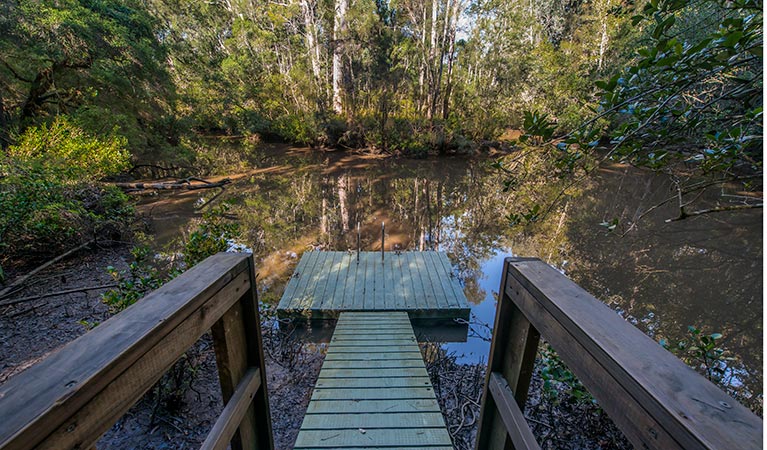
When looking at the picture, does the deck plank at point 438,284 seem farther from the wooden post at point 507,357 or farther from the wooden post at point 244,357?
the wooden post at point 244,357

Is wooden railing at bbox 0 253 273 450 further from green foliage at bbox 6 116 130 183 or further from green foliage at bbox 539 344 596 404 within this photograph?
green foliage at bbox 6 116 130 183

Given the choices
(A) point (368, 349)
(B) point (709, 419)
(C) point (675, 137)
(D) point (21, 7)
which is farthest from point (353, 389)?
(D) point (21, 7)

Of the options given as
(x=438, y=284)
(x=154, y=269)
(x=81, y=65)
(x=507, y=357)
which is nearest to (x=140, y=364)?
(x=507, y=357)

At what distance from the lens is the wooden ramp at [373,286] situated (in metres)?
4.18

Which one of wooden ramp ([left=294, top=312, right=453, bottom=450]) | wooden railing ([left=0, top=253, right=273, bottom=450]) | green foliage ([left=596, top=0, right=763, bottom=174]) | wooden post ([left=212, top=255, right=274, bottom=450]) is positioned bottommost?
wooden ramp ([left=294, top=312, right=453, bottom=450])

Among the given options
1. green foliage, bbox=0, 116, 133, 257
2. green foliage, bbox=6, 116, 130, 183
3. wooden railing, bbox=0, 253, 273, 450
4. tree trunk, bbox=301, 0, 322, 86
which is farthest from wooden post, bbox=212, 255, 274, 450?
tree trunk, bbox=301, 0, 322, 86

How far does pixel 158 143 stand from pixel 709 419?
454 inches

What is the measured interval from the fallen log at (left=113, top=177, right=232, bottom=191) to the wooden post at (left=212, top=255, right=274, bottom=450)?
8479 mm

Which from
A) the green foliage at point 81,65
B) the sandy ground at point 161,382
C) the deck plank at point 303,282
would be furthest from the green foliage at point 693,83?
the green foliage at point 81,65

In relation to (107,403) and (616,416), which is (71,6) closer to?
(107,403)

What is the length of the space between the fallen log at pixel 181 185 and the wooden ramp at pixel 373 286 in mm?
5960

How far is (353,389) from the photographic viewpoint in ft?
8.39

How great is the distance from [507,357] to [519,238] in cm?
641

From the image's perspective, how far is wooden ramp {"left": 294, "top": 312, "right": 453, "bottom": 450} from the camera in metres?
2.03
